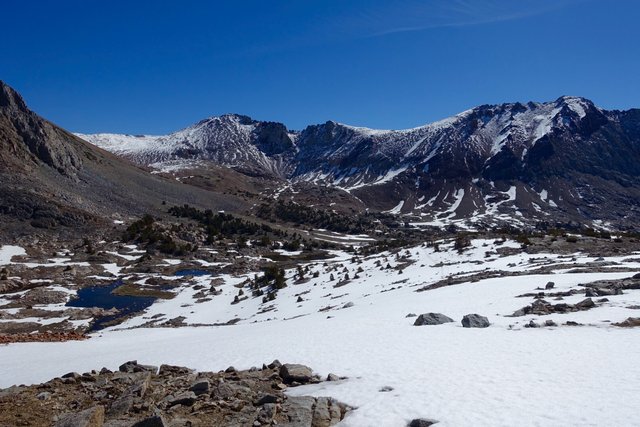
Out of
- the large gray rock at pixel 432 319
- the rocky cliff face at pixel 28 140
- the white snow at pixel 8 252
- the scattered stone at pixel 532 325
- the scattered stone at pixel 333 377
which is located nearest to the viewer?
the scattered stone at pixel 333 377

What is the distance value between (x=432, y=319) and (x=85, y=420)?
1539cm

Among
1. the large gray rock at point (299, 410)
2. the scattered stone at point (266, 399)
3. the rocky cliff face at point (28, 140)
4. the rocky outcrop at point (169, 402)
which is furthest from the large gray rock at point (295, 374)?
the rocky cliff face at point (28, 140)

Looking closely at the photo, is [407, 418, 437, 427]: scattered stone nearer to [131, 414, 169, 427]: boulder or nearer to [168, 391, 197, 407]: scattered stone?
[131, 414, 169, 427]: boulder

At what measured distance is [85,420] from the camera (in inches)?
360

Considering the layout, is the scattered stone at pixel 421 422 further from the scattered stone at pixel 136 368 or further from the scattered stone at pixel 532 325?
the scattered stone at pixel 532 325

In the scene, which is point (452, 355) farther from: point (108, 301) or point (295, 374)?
point (108, 301)

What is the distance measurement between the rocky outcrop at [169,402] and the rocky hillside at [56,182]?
296 ft

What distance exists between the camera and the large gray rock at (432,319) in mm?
20125

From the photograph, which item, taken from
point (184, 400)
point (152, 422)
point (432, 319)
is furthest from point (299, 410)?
point (432, 319)

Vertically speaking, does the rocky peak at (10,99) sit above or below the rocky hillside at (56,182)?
above

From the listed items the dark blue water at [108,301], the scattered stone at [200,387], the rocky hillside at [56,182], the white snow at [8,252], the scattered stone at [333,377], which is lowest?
the dark blue water at [108,301]

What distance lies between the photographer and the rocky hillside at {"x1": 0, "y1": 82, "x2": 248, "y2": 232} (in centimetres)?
9325

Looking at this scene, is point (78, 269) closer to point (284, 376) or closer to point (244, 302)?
point (244, 302)

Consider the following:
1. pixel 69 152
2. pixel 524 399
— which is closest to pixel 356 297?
pixel 524 399
